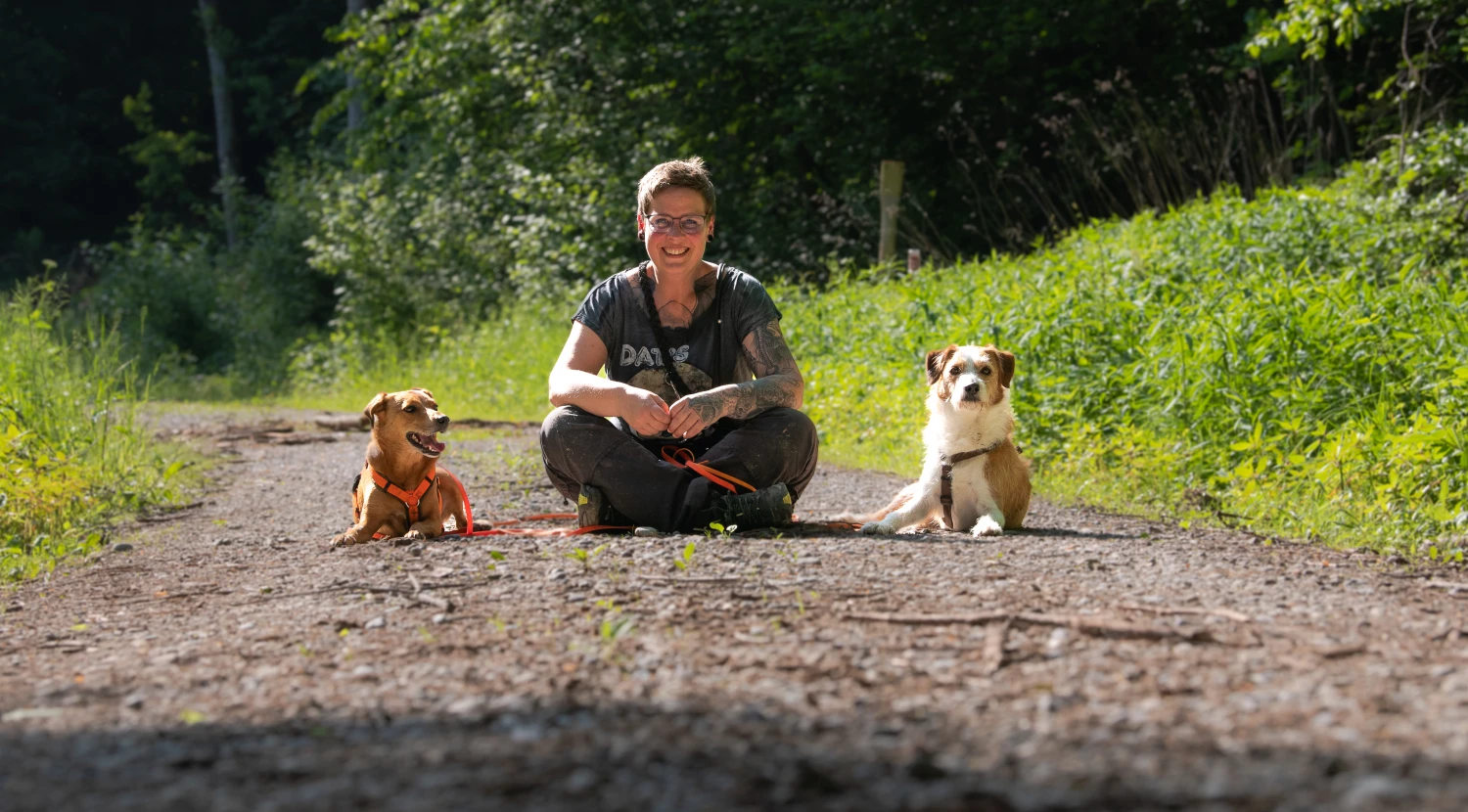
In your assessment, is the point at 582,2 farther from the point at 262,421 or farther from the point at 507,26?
the point at 262,421

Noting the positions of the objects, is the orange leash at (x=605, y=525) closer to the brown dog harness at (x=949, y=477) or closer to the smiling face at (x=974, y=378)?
the brown dog harness at (x=949, y=477)

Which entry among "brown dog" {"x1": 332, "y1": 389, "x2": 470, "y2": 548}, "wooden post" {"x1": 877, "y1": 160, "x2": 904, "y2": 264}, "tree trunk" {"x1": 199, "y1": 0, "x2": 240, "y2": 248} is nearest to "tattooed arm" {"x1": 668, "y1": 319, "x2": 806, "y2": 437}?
"brown dog" {"x1": 332, "y1": 389, "x2": 470, "y2": 548}

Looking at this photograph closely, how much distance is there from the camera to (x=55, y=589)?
16.8 feet

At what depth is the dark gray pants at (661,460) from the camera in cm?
516

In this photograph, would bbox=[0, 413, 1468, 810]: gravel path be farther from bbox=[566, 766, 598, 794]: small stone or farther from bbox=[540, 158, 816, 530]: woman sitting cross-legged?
bbox=[540, 158, 816, 530]: woman sitting cross-legged

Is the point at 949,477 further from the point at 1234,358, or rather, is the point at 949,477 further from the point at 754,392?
the point at 1234,358

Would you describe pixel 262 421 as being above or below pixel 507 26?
below

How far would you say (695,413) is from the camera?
4.98 m

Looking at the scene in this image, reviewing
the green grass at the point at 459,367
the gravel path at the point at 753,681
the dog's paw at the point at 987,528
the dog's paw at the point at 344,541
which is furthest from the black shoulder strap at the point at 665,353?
the green grass at the point at 459,367

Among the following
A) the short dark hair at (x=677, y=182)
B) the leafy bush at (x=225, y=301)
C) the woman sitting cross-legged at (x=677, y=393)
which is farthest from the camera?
the leafy bush at (x=225, y=301)

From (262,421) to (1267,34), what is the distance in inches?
431

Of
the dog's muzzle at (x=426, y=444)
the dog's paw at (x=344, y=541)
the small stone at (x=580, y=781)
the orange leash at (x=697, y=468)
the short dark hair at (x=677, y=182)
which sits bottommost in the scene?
the dog's paw at (x=344, y=541)

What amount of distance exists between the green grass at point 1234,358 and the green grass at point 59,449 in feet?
15.9

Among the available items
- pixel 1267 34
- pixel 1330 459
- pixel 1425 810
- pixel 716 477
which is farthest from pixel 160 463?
pixel 1267 34
